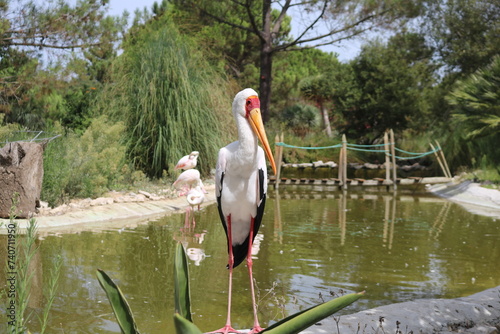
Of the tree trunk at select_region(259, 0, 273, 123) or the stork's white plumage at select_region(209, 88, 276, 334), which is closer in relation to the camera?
the stork's white plumage at select_region(209, 88, 276, 334)

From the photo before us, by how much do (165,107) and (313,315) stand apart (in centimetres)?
1056

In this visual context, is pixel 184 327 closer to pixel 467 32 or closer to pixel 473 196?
pixel 473 196

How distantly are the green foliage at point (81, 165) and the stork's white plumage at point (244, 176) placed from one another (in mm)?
5620

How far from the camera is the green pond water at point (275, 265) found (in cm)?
414

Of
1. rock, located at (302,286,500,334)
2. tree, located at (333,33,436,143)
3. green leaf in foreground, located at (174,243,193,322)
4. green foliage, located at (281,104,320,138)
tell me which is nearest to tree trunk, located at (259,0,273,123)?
tree, located at (333,33,436,143)

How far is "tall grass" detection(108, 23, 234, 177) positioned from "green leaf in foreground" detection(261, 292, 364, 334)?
9910 millimetres

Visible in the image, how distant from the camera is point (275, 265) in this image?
5.79 metres

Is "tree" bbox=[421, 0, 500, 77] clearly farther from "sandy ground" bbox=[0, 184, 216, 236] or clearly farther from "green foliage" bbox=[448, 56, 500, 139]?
"sandy ground" bbox=[0, 184, 216, 236]

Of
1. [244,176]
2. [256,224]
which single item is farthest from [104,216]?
[244,176]

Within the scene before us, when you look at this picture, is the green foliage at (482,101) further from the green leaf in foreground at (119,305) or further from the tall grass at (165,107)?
the green leaf in foreground at (119,305)

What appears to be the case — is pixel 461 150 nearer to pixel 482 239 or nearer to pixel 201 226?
pixel 482 239

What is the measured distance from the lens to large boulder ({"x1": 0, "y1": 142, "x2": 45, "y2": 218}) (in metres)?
7.16

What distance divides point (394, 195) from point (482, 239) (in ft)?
24.2

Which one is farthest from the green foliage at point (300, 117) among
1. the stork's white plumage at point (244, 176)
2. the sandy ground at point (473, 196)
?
the stork's white plumage at point (244, 176)
